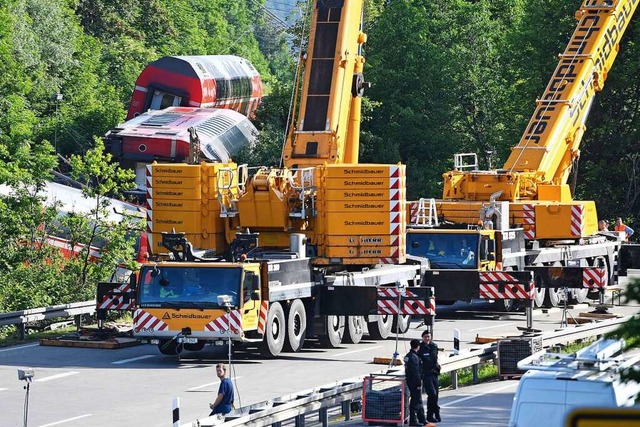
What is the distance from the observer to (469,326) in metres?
32.3

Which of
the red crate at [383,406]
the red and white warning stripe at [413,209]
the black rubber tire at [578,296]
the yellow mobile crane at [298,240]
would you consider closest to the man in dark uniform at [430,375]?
the red crate at [383,406]

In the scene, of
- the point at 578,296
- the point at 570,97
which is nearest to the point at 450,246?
the point at 578,296

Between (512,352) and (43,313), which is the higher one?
(43,313)

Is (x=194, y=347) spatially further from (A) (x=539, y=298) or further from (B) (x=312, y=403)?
(A) (x=539, y=298)

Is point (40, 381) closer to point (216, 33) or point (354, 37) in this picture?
point (354, 37)

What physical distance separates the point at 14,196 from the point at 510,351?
1510 cm

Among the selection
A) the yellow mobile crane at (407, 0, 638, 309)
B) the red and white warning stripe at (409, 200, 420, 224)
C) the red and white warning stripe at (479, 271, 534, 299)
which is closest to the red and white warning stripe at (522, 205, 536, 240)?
the yellow mobile crane at (407, 0, 638, 309)

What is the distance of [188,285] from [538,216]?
14173 mm

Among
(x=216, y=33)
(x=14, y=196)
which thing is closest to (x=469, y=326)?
(x=14, y=196)

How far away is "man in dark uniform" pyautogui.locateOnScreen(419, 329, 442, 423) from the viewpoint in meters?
20.4

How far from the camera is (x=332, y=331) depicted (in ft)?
93.7

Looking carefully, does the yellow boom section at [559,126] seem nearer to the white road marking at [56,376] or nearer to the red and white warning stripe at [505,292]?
the red and white warning stripe at [505,292]

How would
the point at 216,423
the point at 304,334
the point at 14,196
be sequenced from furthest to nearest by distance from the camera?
the point at 14,196
the point at 304,334
the point at 216,423

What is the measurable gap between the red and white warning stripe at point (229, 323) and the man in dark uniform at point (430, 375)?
5.48m
